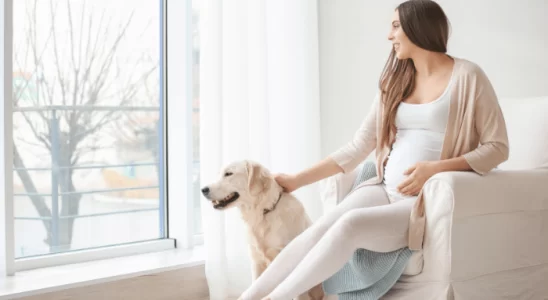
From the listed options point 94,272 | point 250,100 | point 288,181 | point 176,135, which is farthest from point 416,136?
point 176,135

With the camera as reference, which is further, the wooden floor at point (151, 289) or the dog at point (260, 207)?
the wooden floor at point (151, 289)

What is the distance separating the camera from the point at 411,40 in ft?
7.13

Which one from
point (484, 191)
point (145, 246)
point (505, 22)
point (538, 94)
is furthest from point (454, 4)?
point (145, 246)

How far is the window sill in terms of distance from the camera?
236 cm

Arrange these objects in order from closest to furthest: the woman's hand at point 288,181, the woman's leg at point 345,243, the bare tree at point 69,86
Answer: the woman's leg at point 345,243 < the woman's hand at point 288,181 < the bare tree at point 69,86

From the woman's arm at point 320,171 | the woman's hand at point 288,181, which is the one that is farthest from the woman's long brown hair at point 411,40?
the woman's hand at point 288,181

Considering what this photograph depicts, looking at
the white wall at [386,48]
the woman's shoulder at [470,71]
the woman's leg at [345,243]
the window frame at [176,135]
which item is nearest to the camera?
the woman's leg at [345,243]

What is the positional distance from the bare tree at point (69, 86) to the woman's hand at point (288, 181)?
133 cm

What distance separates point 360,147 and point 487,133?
0.47 m

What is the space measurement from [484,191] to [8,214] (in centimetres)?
178

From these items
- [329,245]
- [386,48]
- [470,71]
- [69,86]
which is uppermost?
[386,48]

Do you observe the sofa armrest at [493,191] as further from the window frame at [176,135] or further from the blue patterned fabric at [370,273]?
the window frame at [176,135]

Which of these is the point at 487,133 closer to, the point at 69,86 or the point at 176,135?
the point at 176,135

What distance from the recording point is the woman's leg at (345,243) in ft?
6.01
